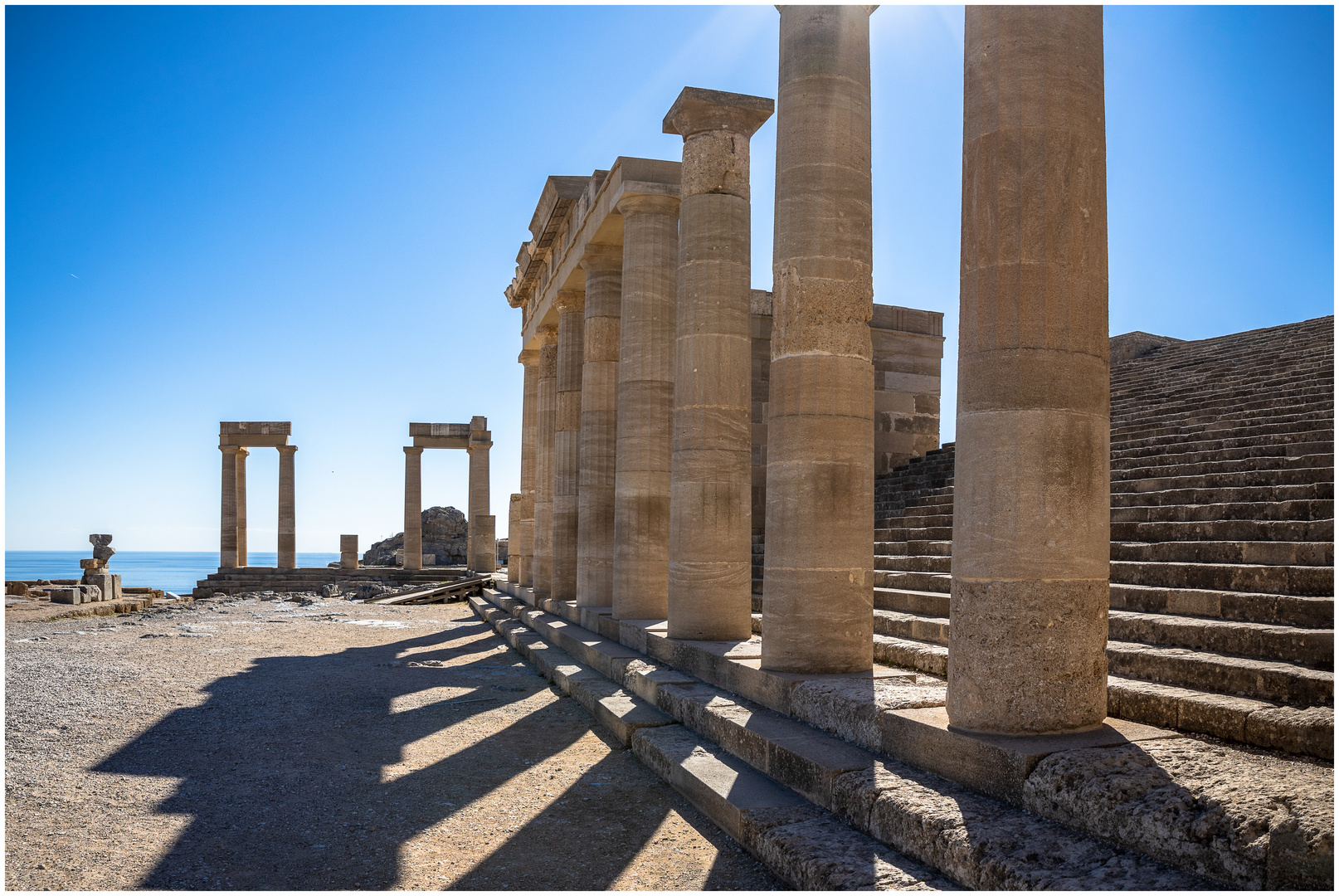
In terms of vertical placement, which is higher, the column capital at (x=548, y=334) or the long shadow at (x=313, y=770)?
the column capital at (x=548, y=334)

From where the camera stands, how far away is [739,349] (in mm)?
11758

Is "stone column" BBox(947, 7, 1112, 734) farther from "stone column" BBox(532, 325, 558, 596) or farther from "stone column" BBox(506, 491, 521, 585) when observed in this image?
"stone column" BBox(506, 491, 521, 585)

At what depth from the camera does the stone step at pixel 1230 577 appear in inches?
269

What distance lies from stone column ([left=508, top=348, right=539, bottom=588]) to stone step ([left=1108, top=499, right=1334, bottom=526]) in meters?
16.9

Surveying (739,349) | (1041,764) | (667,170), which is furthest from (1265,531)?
(667,170)

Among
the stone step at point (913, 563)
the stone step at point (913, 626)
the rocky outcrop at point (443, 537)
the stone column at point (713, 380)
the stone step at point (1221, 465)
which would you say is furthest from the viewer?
the rocky outcrop at point (443, 537)

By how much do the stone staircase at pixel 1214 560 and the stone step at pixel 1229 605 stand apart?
0.01 meters

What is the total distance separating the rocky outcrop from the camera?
53.4 meters

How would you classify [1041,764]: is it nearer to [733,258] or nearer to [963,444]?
[963,444]

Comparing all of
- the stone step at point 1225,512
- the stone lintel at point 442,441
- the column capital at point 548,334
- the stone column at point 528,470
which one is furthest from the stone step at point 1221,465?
the stone lintel at point 442,441

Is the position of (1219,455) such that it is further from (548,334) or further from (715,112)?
(548,334)

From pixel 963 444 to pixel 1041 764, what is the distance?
1989 mm

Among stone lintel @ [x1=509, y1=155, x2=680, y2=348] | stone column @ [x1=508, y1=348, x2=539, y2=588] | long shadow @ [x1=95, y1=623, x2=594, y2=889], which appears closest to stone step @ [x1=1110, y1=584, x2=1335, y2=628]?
long shadow @ [x1=95, y1=623, x2=594, y2=889]

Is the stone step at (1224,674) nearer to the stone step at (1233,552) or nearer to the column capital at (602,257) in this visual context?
the stone step at (1233,552)
